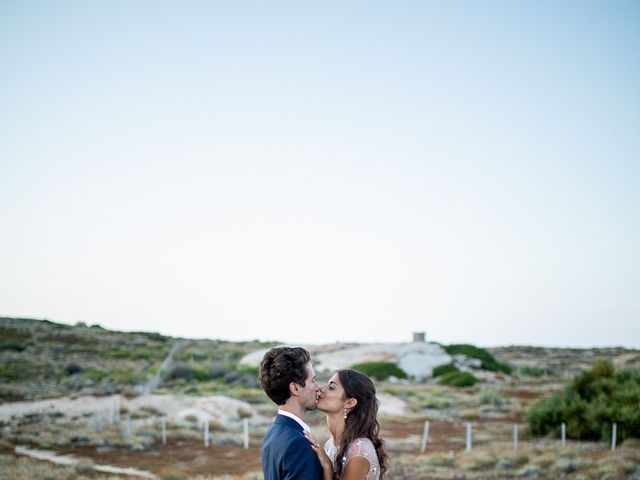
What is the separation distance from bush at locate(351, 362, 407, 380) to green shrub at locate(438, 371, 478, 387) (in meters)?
2.95

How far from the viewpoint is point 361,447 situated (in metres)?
3.49

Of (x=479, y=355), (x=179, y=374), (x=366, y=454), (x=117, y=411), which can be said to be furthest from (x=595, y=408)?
(x=479, y=355)

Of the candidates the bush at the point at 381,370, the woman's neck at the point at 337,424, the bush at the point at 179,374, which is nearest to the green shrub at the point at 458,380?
the bush at the point at 381,370

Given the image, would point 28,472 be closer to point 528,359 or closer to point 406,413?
point 406,413

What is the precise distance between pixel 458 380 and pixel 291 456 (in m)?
39.3

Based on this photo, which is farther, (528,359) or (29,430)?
(528,359)

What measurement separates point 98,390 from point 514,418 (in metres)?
19.0

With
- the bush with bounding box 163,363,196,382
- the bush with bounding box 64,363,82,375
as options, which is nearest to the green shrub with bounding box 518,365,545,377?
the bush with bounding box 163,363,196,382

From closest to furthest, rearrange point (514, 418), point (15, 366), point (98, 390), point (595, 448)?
point (595, 448) → point (514, 418) → point (98, 390) → point (15, 366)

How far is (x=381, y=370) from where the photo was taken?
43250 mm

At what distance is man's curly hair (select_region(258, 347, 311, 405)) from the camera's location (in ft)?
10.6

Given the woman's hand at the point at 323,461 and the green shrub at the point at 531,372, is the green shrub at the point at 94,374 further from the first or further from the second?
the woman's hand at the point at 323,461

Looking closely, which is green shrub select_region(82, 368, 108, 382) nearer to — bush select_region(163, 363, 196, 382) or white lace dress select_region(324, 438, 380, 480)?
bush select_region(163, 363, 196, 382)

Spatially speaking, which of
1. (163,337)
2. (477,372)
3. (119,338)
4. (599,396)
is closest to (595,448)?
(599,396)
